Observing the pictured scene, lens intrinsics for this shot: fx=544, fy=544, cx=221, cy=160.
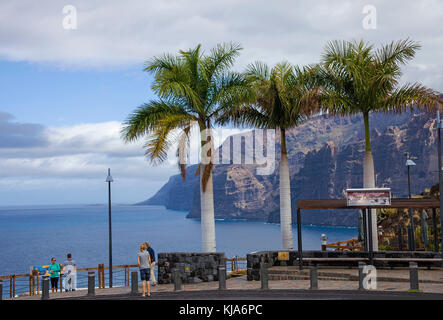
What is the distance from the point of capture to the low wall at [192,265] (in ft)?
71.2

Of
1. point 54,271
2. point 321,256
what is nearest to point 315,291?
point 321,256

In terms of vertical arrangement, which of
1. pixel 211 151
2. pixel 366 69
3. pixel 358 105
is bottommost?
pixel 211 151

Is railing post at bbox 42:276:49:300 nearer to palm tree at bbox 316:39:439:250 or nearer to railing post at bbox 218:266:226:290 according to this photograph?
railing post at bbox 218:266:226:290

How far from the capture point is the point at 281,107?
24.5 meters

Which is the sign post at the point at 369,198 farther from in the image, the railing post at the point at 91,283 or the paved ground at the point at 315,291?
the railing post at the point at 91,283

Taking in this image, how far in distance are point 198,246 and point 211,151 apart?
119 meters

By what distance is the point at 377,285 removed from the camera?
18.7 meters

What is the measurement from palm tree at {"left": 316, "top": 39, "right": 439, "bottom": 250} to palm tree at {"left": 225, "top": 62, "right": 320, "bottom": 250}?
1.06m

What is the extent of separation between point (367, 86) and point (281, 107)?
384 cm

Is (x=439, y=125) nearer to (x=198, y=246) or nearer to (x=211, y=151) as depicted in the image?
(x=211, y=151)

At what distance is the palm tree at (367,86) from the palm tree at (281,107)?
1060mm

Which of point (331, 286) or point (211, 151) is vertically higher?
point (211, 151)
